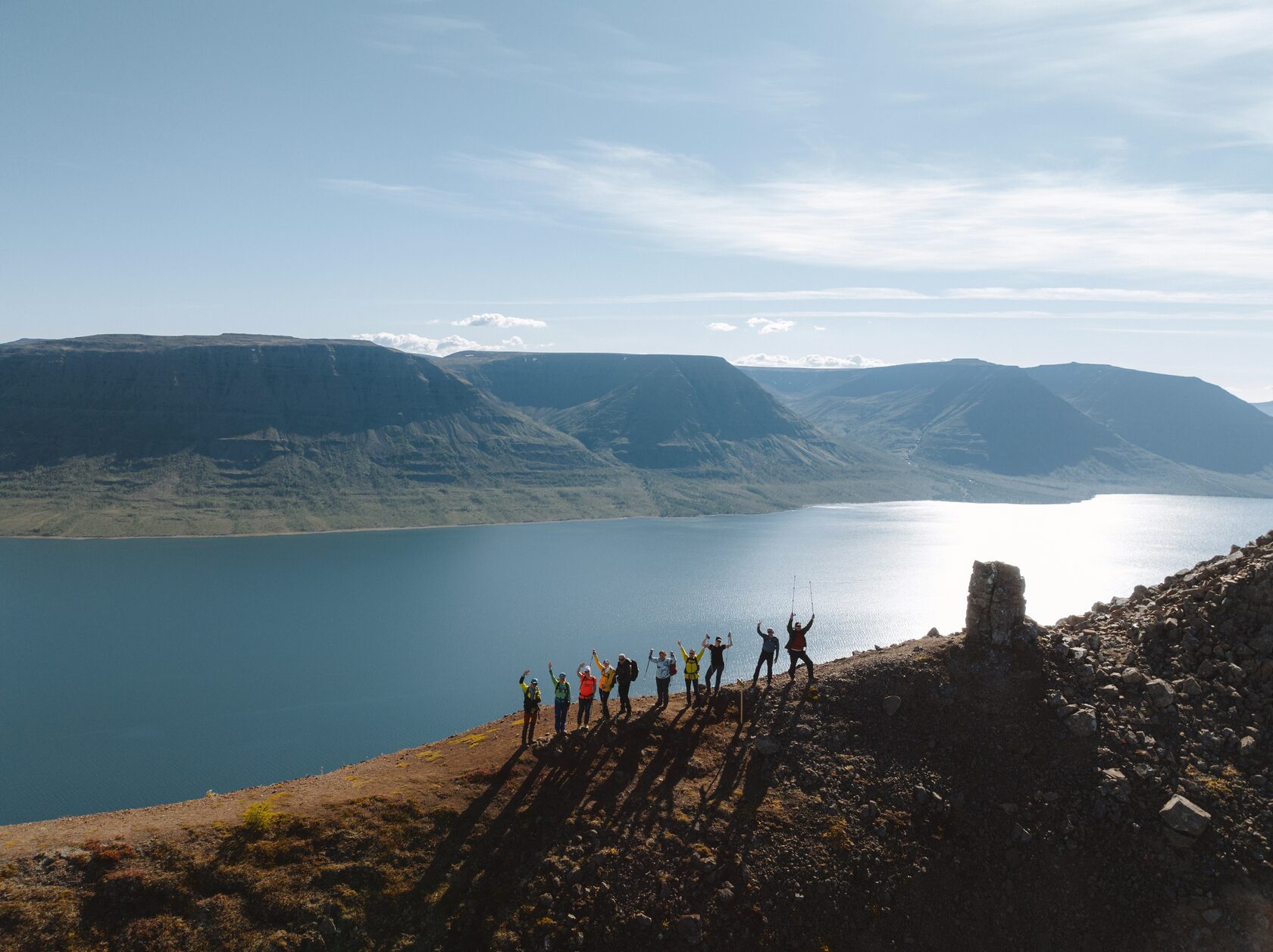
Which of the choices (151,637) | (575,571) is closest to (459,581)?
(575,571)

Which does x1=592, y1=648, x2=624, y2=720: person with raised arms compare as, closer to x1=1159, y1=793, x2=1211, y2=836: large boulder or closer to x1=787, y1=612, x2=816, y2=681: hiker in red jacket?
x1=787, y1=612, x2=816, y2=681: hiker in red jacket

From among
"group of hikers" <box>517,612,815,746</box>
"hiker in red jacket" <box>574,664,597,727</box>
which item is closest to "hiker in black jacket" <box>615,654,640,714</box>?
"group of hikers" <box>517,612,815,746</box>

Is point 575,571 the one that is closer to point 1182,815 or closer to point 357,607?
point 357,607

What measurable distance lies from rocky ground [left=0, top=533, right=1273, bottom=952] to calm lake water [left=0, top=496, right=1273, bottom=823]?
55777 millimetres

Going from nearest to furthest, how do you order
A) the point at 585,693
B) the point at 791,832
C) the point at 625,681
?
the point at 791,832 < the point at 585,693 < the point at 625,681

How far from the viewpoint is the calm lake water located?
7488 cm

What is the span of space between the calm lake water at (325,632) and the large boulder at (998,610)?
62.9 m

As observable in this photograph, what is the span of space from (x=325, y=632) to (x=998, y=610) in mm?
117674

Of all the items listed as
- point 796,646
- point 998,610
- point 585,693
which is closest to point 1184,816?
point 998,610

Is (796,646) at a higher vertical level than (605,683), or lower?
higher

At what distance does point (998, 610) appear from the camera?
27484 mm

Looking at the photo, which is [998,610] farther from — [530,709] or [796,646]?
[530,709]

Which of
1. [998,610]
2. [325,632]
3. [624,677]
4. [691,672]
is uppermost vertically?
[998,610]

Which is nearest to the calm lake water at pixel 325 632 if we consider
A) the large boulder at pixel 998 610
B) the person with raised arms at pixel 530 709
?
the person with raised arms at pixel 530 709
